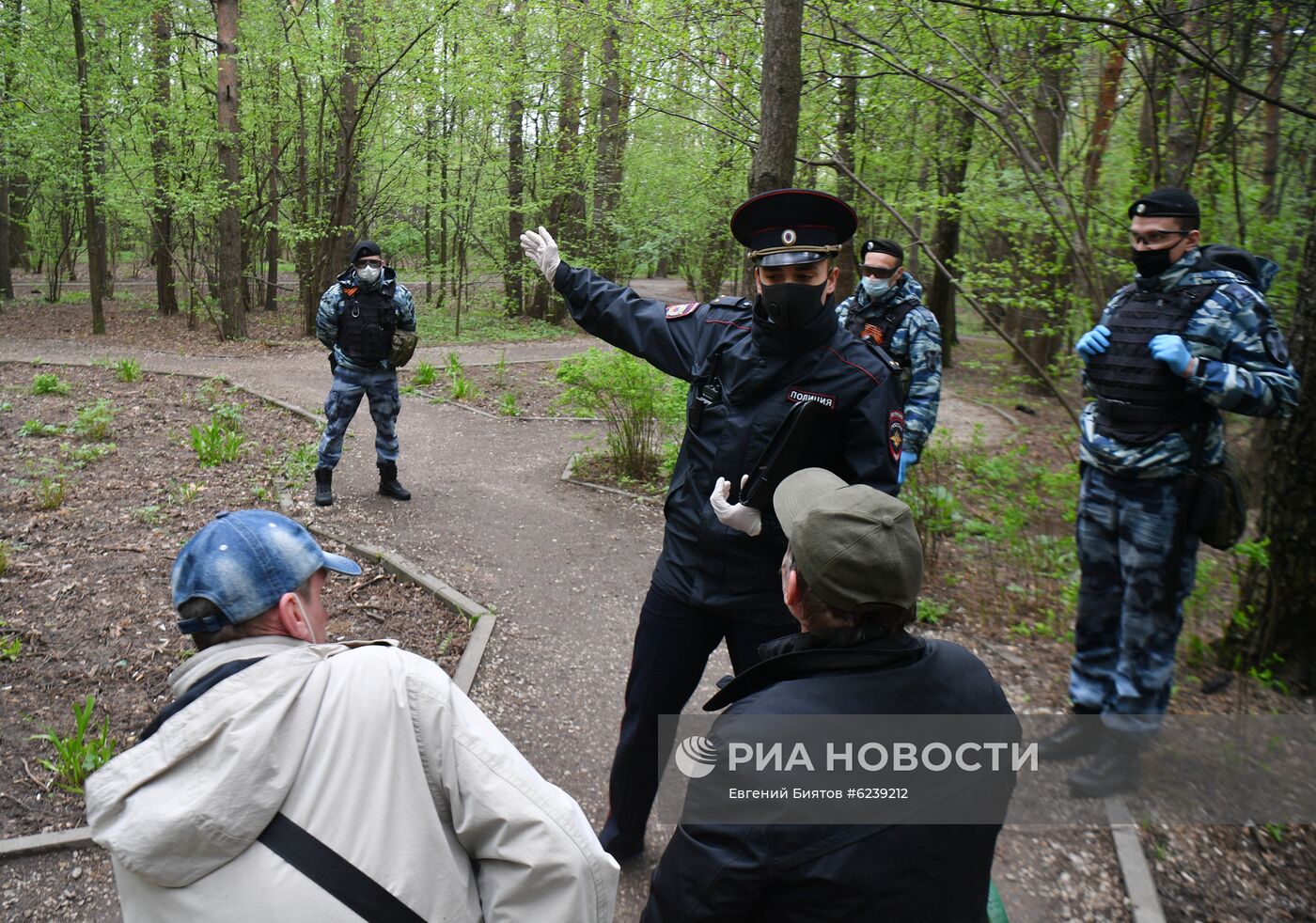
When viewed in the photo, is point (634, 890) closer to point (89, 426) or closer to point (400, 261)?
point (89, 426)

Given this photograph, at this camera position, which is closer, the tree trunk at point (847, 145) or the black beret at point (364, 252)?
the black beret at point (364, 252)

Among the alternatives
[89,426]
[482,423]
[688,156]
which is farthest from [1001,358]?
[89,426]

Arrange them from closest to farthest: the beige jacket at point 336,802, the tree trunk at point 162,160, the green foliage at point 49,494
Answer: the beige jacket at point 336,802 < the green foliage at point 49,494 < the tree trunk at point 162,160

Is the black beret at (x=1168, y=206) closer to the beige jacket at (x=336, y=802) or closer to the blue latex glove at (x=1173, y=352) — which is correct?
the blue latex glove at (x=1173, y=352)

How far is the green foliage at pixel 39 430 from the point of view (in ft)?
28.6

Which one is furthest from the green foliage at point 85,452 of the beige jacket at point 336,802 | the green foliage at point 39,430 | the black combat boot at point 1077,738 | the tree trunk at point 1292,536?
the tree trunk at point 1292,536

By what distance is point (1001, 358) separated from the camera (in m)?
17.2

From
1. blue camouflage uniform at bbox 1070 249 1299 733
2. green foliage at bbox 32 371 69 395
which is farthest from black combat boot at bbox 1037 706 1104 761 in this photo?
green foliage at bbox 32 371 69 395

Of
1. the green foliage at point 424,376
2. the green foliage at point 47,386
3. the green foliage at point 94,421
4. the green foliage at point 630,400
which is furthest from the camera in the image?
the green foliage at point 424,376

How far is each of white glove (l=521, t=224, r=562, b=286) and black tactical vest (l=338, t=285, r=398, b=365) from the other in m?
4.28

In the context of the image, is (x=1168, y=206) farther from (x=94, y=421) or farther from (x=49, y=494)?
(x=94, y=421)

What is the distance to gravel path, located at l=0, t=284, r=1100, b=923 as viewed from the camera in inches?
158

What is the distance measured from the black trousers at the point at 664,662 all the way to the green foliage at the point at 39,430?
26.6 feet

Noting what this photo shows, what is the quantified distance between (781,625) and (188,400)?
10095mm
